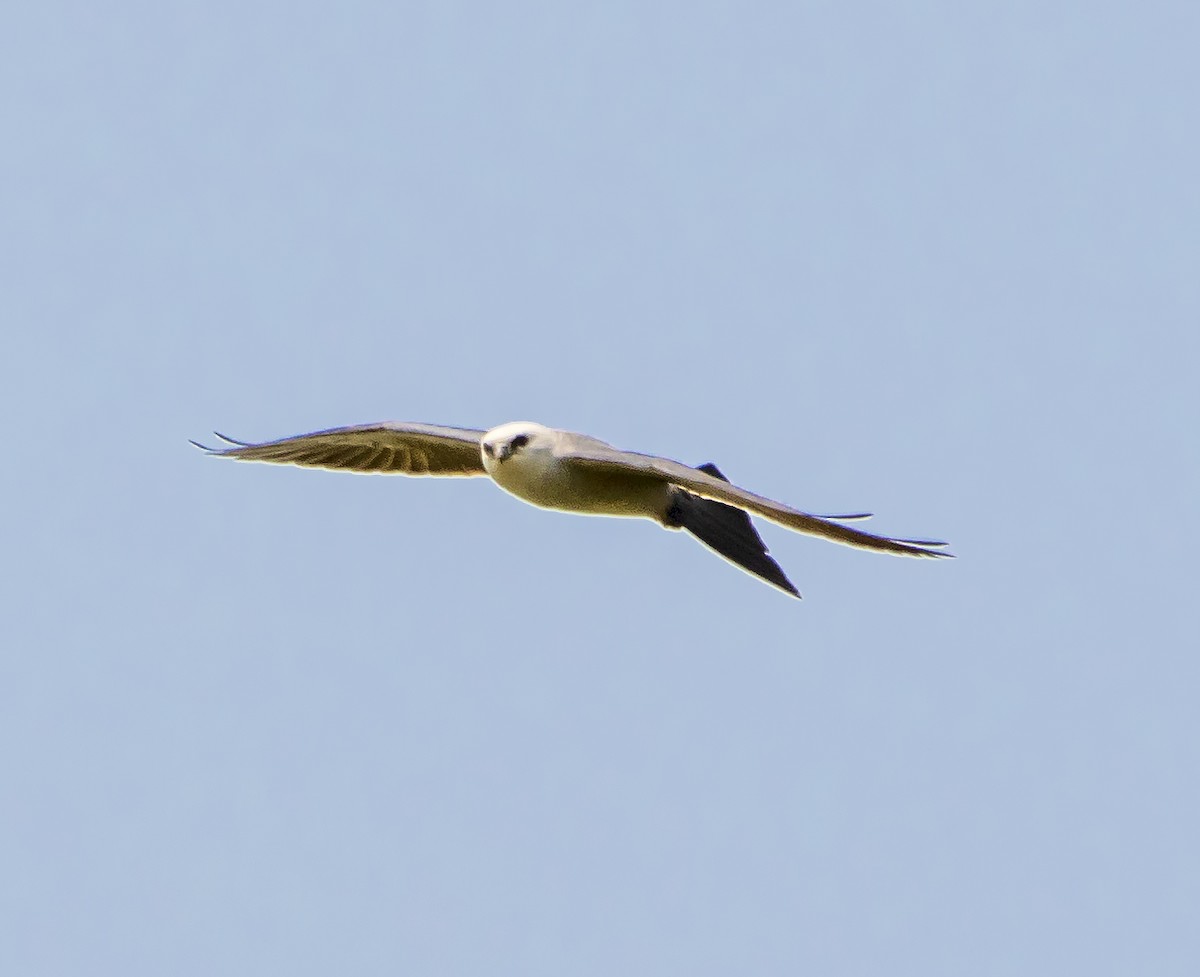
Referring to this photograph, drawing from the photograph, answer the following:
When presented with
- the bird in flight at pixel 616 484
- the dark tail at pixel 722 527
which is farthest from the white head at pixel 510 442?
the dark tail at pixel 722 527

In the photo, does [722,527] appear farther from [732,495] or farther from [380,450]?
[380,450]

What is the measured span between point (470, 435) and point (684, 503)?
152 centimetres

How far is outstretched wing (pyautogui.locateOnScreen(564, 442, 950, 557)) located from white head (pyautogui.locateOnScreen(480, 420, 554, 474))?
0.19 m

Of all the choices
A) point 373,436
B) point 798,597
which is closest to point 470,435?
point 373,436

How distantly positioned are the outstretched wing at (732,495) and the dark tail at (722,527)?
0.83ft

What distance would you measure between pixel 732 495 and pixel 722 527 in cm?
122

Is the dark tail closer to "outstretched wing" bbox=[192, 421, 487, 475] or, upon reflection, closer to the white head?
the white head

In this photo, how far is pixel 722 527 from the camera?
961 centimetres

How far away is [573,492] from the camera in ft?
31.3

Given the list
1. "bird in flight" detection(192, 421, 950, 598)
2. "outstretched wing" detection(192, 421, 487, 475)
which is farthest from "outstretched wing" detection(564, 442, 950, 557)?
"outstretched wing" detection(192, 421, 487, 475)

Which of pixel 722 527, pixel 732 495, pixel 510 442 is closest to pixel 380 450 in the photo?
pixel 510 442

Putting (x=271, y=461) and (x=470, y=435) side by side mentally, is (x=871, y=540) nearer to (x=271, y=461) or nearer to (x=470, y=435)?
(x=470, y=435)

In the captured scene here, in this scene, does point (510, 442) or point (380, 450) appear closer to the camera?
point (510, 442)

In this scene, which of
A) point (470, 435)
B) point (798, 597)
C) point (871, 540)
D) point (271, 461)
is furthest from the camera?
point (271, 461)
